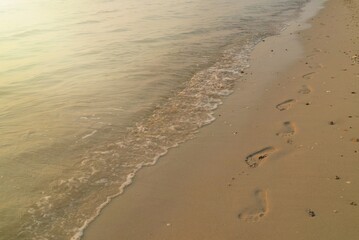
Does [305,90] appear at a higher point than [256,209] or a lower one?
higher

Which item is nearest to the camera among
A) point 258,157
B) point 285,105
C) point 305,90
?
point 258,157

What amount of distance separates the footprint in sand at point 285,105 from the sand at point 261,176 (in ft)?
0.05

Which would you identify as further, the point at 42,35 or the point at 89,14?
the point at 89,14

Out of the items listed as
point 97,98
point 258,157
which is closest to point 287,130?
point 258,157

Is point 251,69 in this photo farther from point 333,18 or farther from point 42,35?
point 42,35

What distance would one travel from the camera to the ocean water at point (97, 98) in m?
4.05

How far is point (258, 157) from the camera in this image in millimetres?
4434

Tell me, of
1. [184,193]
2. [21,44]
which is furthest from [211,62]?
[21,44]

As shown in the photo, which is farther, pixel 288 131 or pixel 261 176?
pixel 288 131

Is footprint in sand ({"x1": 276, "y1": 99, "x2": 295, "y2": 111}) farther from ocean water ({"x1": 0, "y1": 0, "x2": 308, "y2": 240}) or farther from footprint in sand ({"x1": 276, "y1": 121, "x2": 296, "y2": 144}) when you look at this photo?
ocean water ({"x1": 0, "y1": 0, "x2": 308, "y2": 240})

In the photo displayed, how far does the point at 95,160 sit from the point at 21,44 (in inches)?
303

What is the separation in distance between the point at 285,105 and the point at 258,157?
1718 millimetres

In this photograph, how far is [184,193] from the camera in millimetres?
3918

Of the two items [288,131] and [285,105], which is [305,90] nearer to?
[285,105]
